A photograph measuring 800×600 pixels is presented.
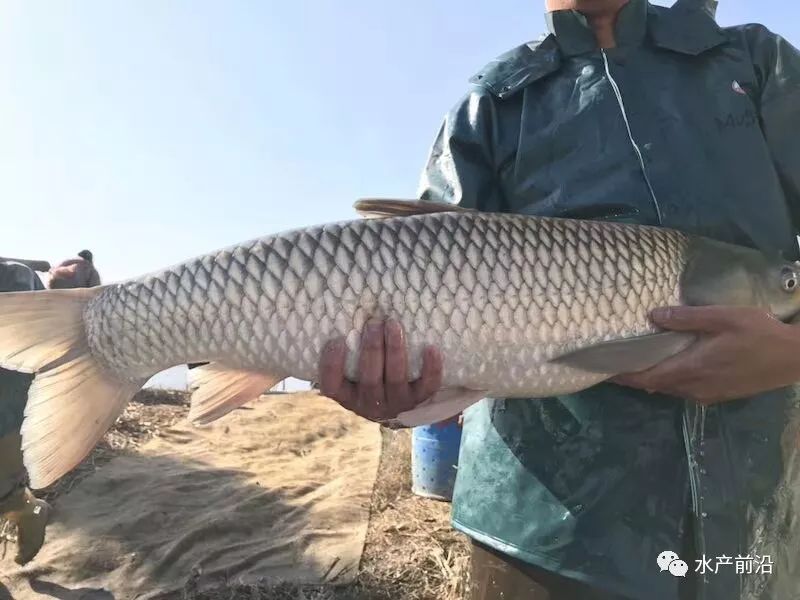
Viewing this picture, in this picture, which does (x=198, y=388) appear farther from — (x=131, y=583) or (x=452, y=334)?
(x=131, y=583)

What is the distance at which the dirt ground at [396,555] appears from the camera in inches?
141

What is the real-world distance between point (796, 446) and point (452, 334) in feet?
2.98

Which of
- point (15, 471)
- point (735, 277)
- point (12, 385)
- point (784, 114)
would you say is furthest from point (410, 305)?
point (15, 471)

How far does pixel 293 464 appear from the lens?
6.62 metres

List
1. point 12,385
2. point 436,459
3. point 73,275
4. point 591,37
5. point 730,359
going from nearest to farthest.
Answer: point 730,359, point 591,37, point 12,385, point 436,459, point 73,275

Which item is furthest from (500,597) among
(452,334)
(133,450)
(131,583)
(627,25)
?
(133,450)

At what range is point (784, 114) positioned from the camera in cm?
175

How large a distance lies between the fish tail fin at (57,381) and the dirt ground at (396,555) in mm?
2030

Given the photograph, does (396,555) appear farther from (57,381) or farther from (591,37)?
(591,37)

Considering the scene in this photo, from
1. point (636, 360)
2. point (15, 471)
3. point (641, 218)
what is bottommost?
point (15, 471)

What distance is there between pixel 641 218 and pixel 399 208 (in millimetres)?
655

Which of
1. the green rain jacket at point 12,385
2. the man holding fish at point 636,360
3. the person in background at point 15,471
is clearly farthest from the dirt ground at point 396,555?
the man holding fish at point 636,360

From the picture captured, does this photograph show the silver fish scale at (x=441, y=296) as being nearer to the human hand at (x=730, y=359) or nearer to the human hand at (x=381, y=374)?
the human hand at (x=381, y=374)

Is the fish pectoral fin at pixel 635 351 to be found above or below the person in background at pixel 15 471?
above
